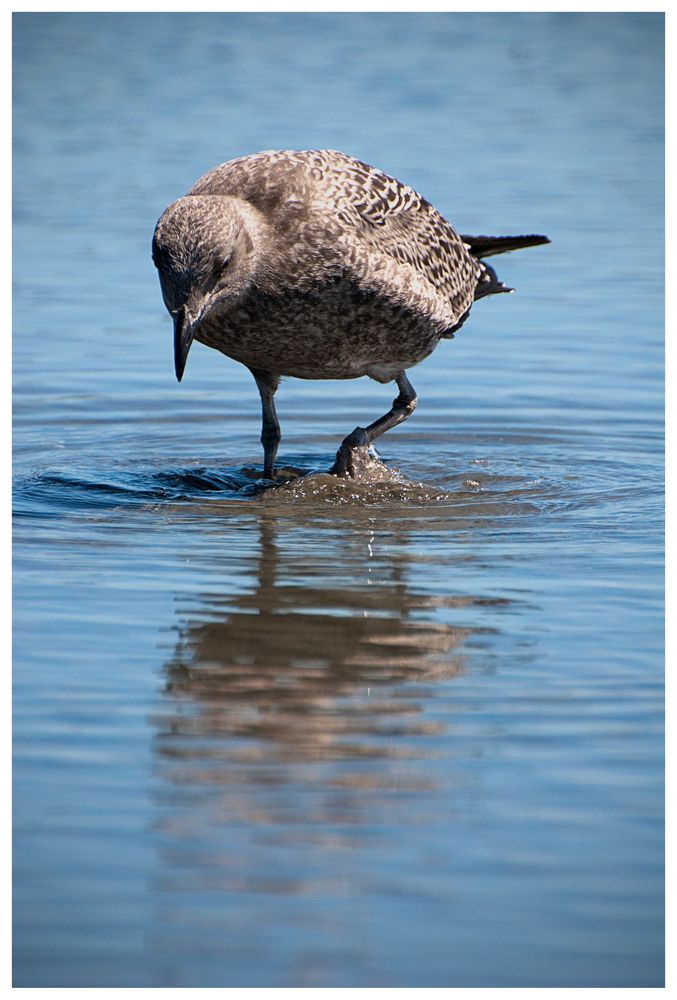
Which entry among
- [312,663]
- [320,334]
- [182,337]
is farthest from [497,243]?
[312,663]

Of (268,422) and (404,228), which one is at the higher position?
(404,228)

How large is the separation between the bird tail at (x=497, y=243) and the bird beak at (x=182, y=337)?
304 cm

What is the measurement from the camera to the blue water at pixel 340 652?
3.65 meters

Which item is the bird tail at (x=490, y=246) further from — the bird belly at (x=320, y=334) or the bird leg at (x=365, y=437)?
the bird belly at (x=320, y=334)

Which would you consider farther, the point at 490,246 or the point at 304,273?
the point at 490,246

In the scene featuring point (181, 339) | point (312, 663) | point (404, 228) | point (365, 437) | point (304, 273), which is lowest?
point (312, 663)

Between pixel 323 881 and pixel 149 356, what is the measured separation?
773 centimetres

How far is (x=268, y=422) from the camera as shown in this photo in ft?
28.0

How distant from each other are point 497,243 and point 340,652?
481cm

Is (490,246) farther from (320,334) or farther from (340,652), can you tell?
(340,652)

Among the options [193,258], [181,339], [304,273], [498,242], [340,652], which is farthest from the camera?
[498,242]

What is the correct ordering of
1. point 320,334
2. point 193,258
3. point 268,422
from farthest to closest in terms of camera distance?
point 268,422, point 320,334, point 193,258

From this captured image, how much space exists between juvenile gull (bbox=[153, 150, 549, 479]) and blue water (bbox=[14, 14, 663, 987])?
619 mm

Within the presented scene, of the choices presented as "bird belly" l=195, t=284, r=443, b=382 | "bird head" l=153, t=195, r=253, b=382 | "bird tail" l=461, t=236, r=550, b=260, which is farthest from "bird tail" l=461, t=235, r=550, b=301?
"bird head" l=153, t=195, r=253, b=382
